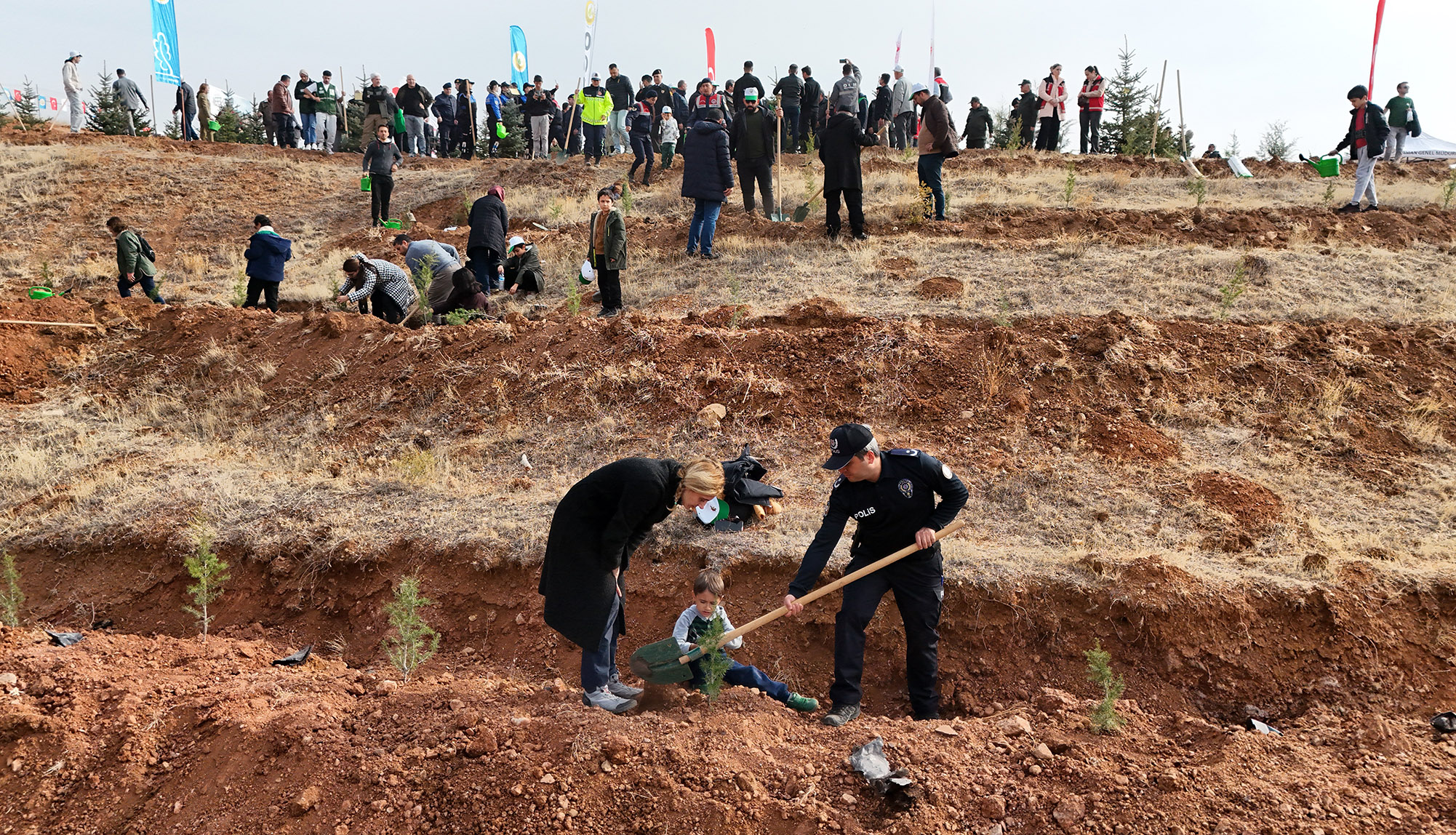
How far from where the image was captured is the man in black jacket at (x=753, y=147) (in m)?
11.0

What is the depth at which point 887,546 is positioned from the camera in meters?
4.38

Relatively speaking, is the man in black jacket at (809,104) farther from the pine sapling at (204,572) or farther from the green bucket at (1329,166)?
the pine sapling at (204,572)

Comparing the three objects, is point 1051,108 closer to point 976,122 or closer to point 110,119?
point 976,122

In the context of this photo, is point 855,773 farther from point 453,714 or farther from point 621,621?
point 453,714

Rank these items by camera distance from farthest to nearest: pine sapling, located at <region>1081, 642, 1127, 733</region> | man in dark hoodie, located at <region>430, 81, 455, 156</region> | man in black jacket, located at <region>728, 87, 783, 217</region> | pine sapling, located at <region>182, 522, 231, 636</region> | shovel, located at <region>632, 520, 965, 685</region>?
man in dark hoodie, located at <region>430, 81, 455, 156</region>, man in black jacket, located at <region>728, 87, 783, 217</region>, pine sapling, located at <region>182, 522, 231, 636</region>, shovel, located at <region>632, 520, 965, 685</region>, pine sapling, located at <region>1081, 642, 1127, 733</region>

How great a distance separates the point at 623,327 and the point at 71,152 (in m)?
15.8

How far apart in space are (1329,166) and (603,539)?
14.9 meters

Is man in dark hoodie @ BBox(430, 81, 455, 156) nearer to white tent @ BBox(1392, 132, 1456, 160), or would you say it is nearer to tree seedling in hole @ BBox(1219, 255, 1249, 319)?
tree seedling in hole @ BBox(1219, 255, 1249, 319)

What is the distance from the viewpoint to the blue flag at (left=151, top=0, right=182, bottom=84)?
1695 cm

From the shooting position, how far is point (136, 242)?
11.4 metres

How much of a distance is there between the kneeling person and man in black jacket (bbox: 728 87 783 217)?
7742mm

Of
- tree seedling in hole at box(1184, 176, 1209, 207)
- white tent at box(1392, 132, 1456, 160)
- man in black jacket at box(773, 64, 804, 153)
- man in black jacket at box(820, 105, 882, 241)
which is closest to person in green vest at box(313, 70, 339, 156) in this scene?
man in black jacket at box(773, 64, 804, 153)

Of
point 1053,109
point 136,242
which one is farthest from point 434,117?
point 1053,109

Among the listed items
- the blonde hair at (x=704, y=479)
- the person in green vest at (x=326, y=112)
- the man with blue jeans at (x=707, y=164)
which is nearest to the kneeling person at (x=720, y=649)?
the blonde hair at (x=704, y=479)
